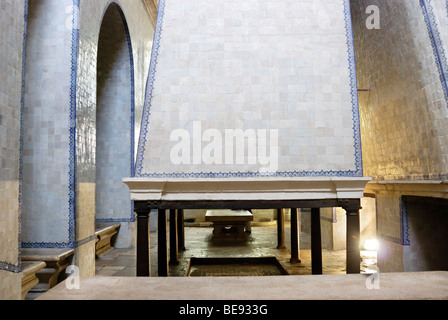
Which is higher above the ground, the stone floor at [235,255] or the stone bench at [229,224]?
the stone bench at [229,224]

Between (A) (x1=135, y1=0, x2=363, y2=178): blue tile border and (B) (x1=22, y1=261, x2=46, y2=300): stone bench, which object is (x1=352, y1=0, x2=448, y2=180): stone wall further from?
(B) (x1=22, y1=261, x2=46, y2=300): stone bench

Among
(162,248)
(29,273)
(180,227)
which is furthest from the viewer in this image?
(180,227)

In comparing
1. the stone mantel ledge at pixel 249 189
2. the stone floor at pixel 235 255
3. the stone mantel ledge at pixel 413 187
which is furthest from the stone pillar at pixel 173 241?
the stone mantel ledge at pixel 413 187

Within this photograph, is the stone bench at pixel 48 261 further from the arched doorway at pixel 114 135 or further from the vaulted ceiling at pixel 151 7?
the vaulted ceiling at pixel 151 7

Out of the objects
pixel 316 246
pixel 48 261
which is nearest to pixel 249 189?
pixel 316 246

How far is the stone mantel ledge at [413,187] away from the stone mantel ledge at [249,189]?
4.89 ft

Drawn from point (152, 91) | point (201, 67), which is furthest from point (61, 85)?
point (201, 67)

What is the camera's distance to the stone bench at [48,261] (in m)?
4.47

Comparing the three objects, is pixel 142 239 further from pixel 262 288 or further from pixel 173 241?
pixel 173 241

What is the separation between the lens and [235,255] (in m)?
7.78

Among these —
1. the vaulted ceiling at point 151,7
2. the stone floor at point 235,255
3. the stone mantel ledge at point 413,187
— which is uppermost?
the vaulted ceiling at point 151,7

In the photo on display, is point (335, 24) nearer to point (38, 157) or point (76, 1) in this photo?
point (76, 1)

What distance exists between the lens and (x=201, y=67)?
3836 mm

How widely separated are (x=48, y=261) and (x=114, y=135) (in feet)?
13.7
